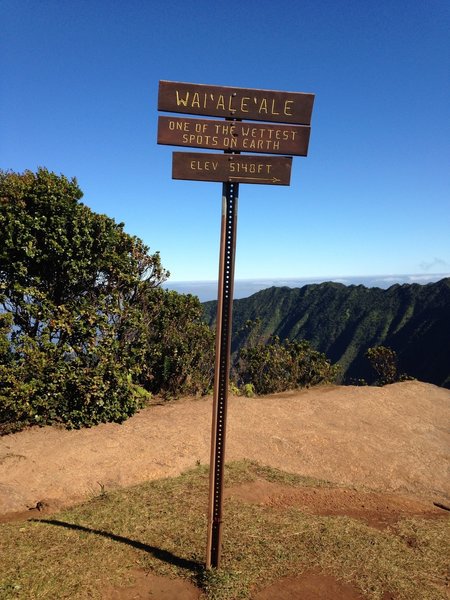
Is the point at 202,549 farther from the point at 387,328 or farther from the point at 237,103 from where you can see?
the point at 387,328

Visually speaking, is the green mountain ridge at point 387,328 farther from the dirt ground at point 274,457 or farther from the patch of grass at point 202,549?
the patch of grass at point 202,549

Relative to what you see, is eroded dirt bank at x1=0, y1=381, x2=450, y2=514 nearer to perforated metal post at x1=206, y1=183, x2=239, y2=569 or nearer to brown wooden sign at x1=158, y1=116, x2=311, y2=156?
perforated metal post at x1=206, y1=183, x2=239, y2=569

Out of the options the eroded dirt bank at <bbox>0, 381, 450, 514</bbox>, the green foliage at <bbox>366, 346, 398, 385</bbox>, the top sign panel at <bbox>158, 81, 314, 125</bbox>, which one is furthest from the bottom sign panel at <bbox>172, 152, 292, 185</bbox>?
the green foliage at <bbox>366, 346, 398, 385</bbox>

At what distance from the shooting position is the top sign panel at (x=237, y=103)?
5.15m

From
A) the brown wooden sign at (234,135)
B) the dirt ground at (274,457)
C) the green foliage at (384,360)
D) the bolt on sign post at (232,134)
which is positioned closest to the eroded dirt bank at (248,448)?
the dirt ground at (274,457)

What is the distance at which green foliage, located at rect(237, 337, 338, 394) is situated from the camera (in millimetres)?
27656

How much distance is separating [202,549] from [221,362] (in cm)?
348

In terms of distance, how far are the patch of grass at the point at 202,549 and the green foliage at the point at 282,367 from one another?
1867 cm

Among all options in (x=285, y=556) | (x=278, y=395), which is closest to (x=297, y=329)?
(x=278, y=395)

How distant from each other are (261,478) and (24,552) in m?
5.78

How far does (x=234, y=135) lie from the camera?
529cm

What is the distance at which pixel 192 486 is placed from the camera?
9.58 metres

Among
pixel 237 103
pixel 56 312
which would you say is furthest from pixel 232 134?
pixel 56 312

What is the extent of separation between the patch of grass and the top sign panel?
21.6 feet
